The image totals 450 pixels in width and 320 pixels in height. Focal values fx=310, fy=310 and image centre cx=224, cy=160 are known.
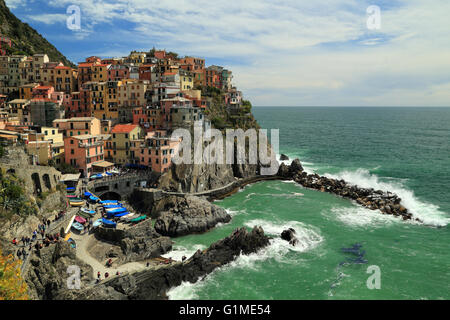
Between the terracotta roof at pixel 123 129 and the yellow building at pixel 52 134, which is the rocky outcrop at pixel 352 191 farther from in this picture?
the yellow building at pixel 52 134

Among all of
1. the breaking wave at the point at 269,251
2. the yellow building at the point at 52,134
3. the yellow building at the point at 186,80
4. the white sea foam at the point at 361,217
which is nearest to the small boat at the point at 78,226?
the breaking wave at the point at 269,251

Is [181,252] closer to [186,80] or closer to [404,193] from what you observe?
[404,193]

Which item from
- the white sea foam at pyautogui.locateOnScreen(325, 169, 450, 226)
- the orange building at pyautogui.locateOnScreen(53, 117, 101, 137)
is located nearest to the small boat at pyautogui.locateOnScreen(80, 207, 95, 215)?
the orange building at pyautogui.locateOnScreen(53, 117, 101, 137)

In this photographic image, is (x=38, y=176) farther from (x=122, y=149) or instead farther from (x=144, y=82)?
(x=144, y=82)

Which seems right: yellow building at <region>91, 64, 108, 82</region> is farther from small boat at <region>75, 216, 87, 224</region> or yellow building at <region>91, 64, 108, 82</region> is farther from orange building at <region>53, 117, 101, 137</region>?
small boat at <region>75, 216, 87, 224</region>

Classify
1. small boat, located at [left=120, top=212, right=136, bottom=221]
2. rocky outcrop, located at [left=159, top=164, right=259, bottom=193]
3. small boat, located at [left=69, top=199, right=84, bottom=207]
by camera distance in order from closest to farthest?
1. small boat, located at [left=120, top=212, right=136, bottom=221]
2. small boat, located at [left=69, top=199, right=84, bottom=207]
3. rocky outcrop, located at [left=159, top=164, right=259, bottom=193]

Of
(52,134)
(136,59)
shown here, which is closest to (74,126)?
(52,134)
